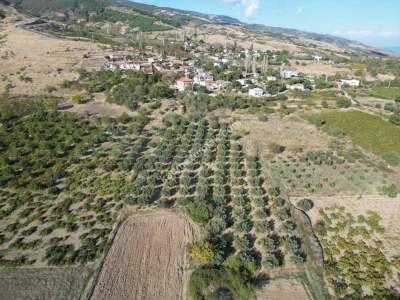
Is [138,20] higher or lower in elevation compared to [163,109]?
higher

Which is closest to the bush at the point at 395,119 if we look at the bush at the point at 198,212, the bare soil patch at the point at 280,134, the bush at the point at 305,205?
the bare soil patch at the point at 280,134

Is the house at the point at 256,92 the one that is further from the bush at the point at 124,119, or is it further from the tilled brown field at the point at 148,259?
the tilled brown field at the point at 148,259

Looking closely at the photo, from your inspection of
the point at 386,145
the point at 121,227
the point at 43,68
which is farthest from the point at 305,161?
the point at 43,68

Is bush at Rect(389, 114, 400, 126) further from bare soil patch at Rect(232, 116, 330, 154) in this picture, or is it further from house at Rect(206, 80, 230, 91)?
house at Rect(206, 80, 230, 91)

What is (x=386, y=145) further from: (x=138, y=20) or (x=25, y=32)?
(x=138, y=20)

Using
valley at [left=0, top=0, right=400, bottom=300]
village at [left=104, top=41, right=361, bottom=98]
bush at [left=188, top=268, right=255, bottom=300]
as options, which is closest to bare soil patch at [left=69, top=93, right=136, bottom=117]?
valley at [left=0, top=0, right=400, bottom=300]

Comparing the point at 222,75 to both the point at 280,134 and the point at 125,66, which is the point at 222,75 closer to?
the point at 125,66
